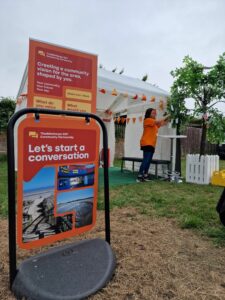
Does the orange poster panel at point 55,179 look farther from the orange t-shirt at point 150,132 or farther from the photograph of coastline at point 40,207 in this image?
the orange t-shirt at point 150,132

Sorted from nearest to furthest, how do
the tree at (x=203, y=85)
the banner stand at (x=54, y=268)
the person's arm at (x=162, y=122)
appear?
1. the banner stand at (x=54, y=268)
2. the tree at (x=203, y=85)
3. the person's arm at (x=162, y=122)

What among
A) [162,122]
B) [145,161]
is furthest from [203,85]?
[145,161]

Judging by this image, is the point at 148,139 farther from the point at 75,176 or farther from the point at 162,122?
the point at 75,176

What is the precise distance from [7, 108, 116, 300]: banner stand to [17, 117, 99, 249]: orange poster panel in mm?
90

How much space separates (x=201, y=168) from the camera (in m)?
6.19

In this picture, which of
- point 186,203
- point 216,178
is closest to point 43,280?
Answer: point 186,203

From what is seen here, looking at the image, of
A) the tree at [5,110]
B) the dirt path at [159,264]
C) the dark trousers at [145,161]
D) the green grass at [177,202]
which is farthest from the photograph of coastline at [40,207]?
the tree at [5,110]

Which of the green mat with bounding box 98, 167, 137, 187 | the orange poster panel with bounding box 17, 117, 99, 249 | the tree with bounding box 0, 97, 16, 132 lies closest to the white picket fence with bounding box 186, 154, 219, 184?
the green mat with bounding box 98, 167, 137, 187

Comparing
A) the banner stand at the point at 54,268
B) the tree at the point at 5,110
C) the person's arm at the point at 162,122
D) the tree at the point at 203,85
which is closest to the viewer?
the banner stand at the point at 54,268

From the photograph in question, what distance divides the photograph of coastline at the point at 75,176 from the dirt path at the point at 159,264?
0.70m

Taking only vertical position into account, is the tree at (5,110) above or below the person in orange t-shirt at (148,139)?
above

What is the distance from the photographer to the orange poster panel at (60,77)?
8.71 feet

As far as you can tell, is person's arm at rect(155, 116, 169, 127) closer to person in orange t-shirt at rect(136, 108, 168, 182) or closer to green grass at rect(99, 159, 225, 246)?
person in orange t-shirt at rect(136, 108, 168, 182)

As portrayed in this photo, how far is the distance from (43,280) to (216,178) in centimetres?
507
